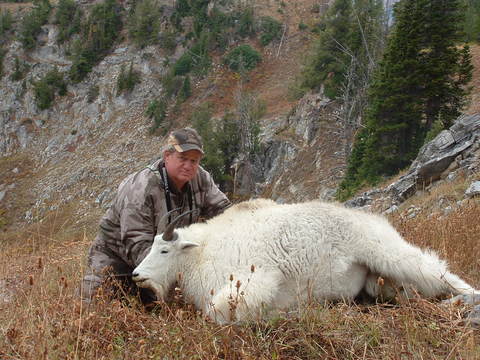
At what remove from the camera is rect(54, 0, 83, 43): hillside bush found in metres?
57.3

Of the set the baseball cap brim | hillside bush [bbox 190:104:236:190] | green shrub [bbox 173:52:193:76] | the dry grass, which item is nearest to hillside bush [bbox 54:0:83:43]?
green shrub [bbox 173:52:193:76]

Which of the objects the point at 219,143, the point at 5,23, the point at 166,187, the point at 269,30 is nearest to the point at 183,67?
the point at 269,30

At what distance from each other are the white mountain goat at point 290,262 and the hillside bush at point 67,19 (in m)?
60.7

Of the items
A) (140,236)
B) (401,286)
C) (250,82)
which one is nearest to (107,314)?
(140,236)

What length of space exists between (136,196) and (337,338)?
7.98ft

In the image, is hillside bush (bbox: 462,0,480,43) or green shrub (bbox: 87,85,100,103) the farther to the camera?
green shrub (bbox: 87,85,100,103)

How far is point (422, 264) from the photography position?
3.51 m

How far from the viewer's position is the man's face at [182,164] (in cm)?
443

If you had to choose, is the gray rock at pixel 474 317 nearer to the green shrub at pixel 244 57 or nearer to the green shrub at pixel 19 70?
the green shrub at pixel 244 57

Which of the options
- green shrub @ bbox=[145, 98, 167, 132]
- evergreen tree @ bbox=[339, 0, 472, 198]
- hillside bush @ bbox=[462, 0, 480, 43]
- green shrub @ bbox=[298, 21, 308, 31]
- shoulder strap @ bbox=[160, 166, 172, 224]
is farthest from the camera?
green shrub @ bbox=[298, 21, 308, 31]

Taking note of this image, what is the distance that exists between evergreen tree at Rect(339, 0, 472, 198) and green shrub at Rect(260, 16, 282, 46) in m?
29.2

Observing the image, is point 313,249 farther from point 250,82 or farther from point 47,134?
point 47,134

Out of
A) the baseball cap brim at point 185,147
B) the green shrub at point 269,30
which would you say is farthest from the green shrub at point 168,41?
the baseball cap brim at point 185,147

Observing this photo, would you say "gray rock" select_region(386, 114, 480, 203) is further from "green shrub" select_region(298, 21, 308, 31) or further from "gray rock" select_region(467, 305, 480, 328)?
"green shrub" select_region(298, 21, 308, 31)
